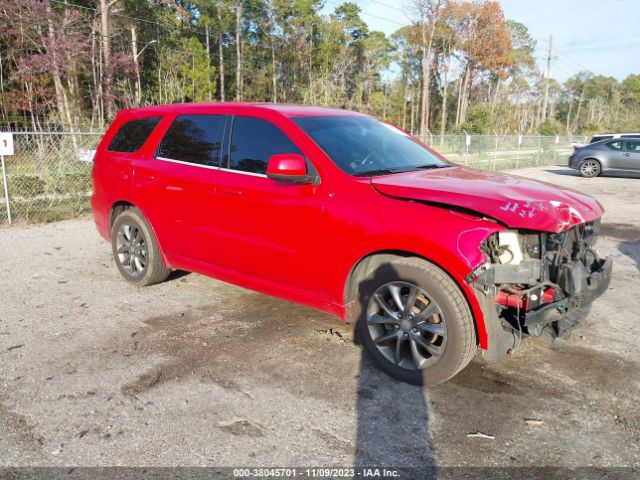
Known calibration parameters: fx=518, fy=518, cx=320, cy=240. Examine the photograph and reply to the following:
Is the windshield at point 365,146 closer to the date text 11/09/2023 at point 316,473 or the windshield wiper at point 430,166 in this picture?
the windshield wiper at point 430,166

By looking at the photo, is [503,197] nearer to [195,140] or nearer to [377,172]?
[377,172]

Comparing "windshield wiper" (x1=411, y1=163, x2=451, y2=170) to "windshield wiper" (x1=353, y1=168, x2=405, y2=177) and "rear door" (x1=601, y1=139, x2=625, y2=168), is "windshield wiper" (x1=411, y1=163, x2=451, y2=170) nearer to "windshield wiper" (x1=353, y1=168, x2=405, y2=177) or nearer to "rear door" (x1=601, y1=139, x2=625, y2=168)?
"windshield wiper" (x1=353, y1=168, x2=405, y2=177)

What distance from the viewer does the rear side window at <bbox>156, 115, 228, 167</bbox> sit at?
14.7 ft

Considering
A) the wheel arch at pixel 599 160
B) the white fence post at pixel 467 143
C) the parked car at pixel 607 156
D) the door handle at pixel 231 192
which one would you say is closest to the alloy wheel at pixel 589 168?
the parked car at pixel 607 156

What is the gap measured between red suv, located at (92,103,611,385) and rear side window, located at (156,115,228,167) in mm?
15

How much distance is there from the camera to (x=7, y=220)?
30.2ft

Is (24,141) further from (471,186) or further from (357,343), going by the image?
(471,186)

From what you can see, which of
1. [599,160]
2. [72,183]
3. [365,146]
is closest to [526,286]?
[365,146]

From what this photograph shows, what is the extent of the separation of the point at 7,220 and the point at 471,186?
8.74 m

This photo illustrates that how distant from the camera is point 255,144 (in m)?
4.20

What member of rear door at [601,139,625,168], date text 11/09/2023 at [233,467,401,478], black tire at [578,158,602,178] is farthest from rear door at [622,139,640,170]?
date text 11/09/2023 at [233,467,401,478]

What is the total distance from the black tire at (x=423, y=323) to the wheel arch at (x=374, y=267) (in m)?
0.02

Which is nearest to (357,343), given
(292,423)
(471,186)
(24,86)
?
(292,423)

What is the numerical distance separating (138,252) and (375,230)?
303 centimetres
